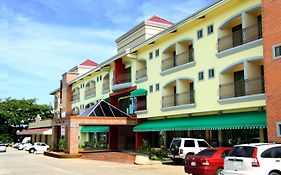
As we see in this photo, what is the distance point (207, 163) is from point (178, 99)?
1563 cm

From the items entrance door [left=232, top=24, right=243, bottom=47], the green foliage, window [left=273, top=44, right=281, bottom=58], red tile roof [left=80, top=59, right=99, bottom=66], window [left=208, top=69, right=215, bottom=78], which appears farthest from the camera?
red tile roof [left=80, top=59, right=99, bottom=66]

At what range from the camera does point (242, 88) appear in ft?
83.5

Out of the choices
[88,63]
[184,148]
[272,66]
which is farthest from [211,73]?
[88,63]

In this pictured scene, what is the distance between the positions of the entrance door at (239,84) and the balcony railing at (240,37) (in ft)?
7.06

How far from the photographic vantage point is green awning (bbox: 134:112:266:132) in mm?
22219

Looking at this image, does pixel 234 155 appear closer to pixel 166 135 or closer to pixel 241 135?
pixel 241 135

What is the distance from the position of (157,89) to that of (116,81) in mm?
8961

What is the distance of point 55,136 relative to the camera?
4653cm

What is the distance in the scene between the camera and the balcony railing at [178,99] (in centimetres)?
3141

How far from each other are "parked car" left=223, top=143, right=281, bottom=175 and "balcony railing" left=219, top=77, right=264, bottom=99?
33.4 feet

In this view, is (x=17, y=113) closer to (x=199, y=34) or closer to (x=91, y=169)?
(x=199, y=34)

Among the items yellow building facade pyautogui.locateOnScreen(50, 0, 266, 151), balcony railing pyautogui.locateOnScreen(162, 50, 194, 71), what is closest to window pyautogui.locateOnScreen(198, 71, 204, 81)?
yellow building facade pyautogui.locateOnScreen(50, 0, 266, 151)

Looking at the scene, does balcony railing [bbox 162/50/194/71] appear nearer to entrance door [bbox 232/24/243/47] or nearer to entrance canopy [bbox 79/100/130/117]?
entrance door [bbox 232/24/243/47]

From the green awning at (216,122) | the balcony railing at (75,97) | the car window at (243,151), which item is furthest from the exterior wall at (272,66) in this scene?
the balcony railing at (75,97)
